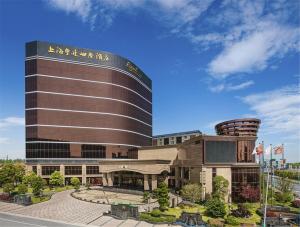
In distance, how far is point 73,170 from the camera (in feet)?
328

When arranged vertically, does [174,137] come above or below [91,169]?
above

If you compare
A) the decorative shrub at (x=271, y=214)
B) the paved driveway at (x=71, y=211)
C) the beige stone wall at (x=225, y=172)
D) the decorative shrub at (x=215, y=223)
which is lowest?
the paved driveway at (x=71, y=211)

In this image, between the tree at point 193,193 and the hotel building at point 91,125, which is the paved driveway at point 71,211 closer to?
the tree at point 193,193

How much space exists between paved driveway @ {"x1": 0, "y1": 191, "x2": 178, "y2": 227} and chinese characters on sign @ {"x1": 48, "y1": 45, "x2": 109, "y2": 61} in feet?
170

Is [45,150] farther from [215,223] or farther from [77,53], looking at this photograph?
[215,223]

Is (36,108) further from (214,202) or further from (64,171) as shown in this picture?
(214,202)

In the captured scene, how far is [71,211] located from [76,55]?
209 feet

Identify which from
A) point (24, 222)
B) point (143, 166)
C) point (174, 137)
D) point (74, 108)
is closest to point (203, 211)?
point (24, 222)

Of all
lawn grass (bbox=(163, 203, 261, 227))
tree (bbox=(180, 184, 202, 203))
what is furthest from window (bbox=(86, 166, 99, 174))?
lawn grass (bbox=(163, 203, 261, 227))

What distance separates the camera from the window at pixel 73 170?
99.1 meters

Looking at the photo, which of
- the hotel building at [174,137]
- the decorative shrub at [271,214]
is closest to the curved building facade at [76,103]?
the hotel building at [174,137]

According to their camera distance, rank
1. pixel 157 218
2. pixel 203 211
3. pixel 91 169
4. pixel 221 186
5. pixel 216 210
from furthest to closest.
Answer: pixel 91 169 < pixel 221 186 < pixel 203 211 < pixel 216 210 < pixel 157 218

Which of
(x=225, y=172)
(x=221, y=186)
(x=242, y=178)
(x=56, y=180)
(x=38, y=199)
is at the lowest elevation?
(x=38, y=199)

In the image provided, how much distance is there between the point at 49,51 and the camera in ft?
327
